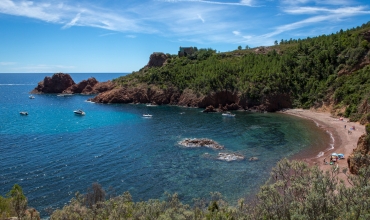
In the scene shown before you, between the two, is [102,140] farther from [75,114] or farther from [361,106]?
[361,106]

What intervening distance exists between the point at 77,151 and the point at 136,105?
5891 centimetres

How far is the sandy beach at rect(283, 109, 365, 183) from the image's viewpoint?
42.8 metres

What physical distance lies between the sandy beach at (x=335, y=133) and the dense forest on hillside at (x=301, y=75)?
369 centimetres

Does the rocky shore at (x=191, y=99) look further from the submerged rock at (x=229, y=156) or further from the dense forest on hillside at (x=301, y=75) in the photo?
the submerged rock at (x=229, y=156)

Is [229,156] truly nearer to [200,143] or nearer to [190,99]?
[200,143]

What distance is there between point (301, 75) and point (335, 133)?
3750 cm

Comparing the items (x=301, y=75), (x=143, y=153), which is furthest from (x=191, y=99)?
(x=143, y=153)

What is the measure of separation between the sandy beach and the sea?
73.9 inches

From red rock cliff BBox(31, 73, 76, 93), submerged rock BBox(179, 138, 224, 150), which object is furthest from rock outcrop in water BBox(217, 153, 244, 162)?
red rock cliff BBox(31, 73, 76, 93)

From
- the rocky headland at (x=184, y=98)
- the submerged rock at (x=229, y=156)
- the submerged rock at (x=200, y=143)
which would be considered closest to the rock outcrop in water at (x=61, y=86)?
the rocky headland at (x=184, y=98)

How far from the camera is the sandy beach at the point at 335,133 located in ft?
141

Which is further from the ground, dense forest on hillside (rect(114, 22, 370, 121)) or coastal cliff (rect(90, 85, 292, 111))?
dense forest on hillside (rect(114, 22, 370, 121))

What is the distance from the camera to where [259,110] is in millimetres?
88500

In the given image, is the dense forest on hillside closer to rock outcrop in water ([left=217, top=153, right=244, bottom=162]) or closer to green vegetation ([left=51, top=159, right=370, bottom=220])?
rock outcrop in water ([left=217, top=153, right=244, bottom=162])
